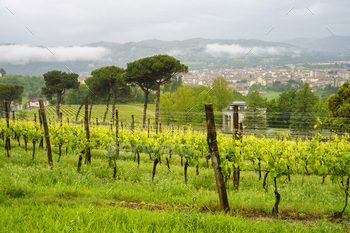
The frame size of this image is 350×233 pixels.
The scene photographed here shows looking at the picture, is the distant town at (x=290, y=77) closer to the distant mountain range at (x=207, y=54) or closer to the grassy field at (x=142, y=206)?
the distant mountain range at (x=207, y=54)

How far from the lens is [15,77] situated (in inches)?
2048

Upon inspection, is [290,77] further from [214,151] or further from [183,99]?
[214,151]

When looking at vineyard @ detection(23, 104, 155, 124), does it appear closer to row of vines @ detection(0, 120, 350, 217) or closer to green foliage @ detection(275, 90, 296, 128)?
green foliage @ detection(275, 90, 296, 128)

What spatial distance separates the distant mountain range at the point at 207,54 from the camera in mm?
40194

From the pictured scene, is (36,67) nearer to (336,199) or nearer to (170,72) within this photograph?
(170,72)

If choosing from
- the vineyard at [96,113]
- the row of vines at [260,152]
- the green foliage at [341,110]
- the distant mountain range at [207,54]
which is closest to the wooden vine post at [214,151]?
the row of vines at [260,152]

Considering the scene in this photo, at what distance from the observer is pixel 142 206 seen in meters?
5.83

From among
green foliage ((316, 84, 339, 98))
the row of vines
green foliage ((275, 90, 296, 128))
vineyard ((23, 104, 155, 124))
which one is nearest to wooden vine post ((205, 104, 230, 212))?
the row of vines

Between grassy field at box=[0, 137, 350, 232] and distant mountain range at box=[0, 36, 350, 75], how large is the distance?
17034mm

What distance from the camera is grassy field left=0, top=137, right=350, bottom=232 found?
14.7 feet

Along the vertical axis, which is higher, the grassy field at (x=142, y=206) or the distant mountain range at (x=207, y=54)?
the distant mountain range at (x=207, y=54)

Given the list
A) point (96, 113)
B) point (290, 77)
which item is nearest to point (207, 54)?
point (96, 113)

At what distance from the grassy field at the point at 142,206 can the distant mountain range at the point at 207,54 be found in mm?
17034

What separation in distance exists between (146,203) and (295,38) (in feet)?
316
